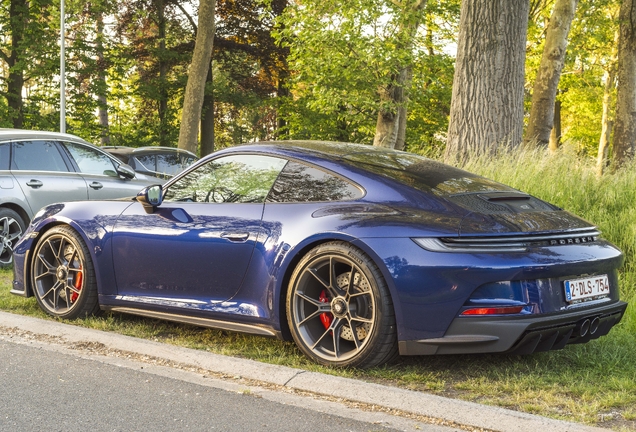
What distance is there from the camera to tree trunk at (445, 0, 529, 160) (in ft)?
35.2

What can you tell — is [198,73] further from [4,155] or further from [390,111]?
[4,155]

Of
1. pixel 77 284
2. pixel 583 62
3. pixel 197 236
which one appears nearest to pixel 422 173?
pixel 197 236

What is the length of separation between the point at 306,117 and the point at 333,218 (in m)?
30.6

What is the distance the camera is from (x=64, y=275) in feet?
20.8

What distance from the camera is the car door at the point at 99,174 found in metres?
10.4

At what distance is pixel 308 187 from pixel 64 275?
229 cm

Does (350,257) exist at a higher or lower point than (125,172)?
lower

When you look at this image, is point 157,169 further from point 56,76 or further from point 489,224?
point 56,76

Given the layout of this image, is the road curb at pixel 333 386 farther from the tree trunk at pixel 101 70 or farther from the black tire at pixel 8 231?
the tree trunk at pixel 101 70

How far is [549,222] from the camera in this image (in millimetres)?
4832

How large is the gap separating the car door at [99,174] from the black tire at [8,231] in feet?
3.29

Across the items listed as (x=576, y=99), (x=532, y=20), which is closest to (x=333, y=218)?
(x=532, y=20)

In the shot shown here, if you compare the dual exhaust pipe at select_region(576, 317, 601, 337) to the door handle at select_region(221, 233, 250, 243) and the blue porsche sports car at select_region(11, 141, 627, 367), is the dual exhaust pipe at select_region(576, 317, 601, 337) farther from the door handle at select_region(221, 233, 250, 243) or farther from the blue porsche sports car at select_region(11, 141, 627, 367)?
Result: the door handle at select_region(221, 233, 250, 243)

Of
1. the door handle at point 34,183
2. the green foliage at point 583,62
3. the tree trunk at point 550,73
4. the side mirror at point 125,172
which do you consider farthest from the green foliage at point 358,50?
the door handle at point 34,183
